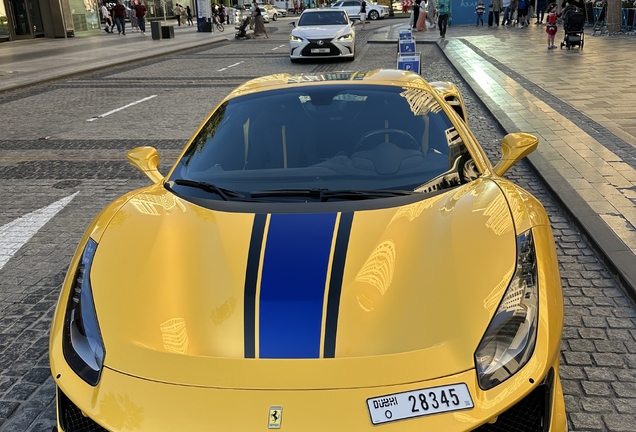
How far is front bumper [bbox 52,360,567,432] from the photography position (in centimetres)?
181

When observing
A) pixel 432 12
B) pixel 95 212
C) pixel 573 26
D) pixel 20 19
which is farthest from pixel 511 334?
pixel 20 19

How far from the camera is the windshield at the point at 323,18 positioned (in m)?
20.8

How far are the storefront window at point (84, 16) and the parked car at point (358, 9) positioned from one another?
664 inches

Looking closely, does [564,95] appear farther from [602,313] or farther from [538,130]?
[602,313]

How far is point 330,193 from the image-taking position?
9.66 ft

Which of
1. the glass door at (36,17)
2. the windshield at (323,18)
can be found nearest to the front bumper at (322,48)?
the windshield at (323,18)

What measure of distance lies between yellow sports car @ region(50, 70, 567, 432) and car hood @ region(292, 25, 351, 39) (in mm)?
16635

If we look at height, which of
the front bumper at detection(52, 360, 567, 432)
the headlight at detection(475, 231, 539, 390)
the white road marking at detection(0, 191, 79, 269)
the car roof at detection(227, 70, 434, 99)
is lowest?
the white road marking at detection(0, 191, 79, 269)

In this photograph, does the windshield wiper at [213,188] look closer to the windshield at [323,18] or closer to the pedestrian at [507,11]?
the windshield at [323,18]

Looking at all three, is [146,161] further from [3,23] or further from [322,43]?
[3,23]

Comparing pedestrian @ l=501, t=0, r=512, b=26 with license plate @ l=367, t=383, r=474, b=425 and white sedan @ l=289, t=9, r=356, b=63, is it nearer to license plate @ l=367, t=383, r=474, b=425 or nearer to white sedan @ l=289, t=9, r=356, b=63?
white sedan @ l=289, t=9, r=356, b=63

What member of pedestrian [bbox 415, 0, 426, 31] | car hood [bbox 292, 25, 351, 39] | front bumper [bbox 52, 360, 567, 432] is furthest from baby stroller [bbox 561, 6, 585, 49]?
front bumper [bbox 52, 360, 567, 432]

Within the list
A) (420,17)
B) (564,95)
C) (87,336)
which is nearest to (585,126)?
(564,95)

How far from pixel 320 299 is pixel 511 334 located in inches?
26.5
